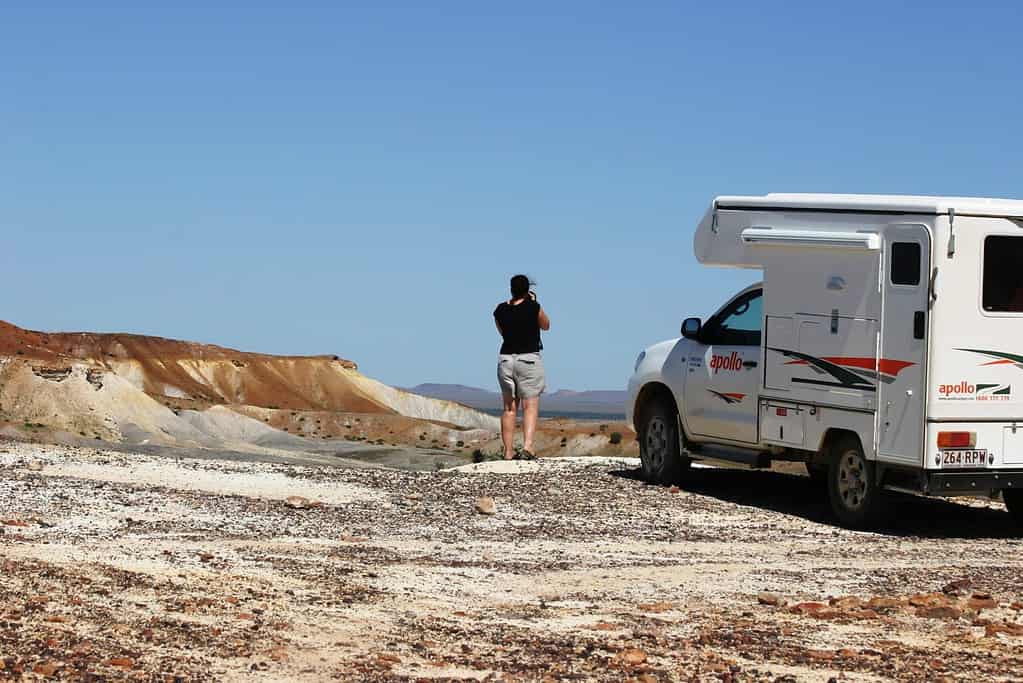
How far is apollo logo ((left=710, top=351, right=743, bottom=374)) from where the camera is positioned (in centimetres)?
1549

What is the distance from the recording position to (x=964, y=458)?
1344 centimetres

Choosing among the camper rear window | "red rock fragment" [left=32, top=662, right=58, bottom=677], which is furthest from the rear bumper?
"red rock fragment" [left=32, top=662, right=58, bottom=677]

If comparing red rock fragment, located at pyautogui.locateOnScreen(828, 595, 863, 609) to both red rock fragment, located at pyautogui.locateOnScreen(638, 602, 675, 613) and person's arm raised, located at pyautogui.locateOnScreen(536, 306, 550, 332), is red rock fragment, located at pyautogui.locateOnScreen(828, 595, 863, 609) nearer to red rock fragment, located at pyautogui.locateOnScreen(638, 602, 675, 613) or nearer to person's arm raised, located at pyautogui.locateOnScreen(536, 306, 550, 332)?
red rock fragment, located at pyautogui.locateOnScreen(638, 602, 675, 613)

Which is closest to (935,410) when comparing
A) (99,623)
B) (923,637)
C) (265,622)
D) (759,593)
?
(759,593)

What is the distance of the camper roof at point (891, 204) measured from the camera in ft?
43.4

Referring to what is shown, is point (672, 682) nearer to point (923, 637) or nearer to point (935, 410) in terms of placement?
point (923, 637)

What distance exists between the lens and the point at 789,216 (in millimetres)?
14734

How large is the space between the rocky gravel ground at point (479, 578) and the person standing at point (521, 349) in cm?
86

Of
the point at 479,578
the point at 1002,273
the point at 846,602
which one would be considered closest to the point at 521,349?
the point at 1002,273

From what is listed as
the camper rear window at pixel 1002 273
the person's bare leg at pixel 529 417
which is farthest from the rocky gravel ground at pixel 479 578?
the camper rear window at pixel 1002 273

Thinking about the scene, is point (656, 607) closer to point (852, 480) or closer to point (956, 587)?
point (956, 587)

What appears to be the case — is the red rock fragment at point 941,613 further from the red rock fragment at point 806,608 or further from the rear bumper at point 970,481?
the rear bumper at point 970,481

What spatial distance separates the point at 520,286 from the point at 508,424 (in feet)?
5.43

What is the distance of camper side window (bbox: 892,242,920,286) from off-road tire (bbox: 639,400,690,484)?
372 centimetres
